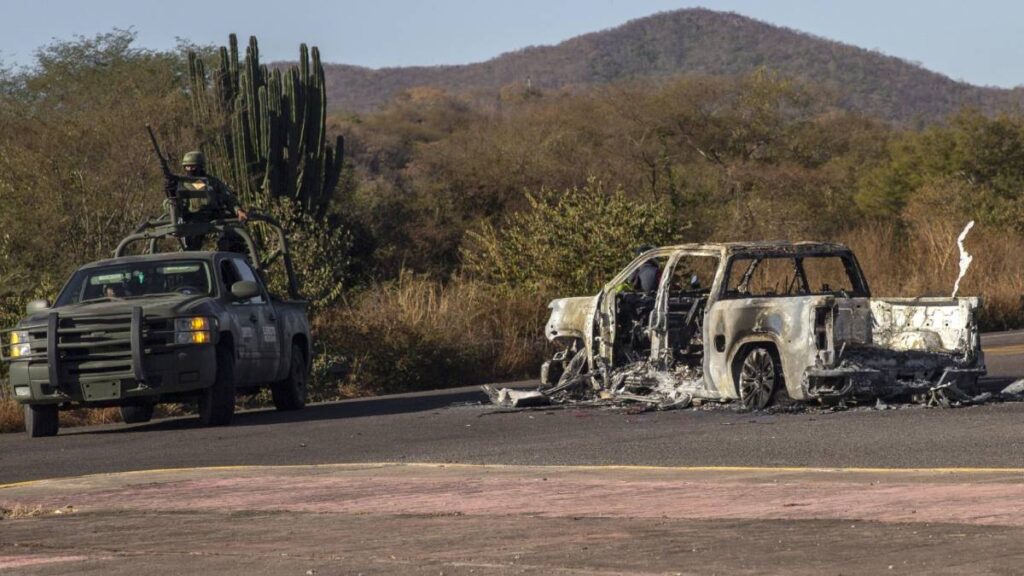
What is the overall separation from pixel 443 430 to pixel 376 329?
7983 millimetres

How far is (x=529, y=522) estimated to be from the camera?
9.55 metres

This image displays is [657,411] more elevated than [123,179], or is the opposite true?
[123,179]

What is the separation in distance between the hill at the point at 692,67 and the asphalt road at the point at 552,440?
402 feet

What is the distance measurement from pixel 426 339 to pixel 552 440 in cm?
992

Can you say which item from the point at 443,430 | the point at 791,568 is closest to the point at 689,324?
the point at 443,430

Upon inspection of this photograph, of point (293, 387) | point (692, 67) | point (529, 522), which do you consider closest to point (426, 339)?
point (293, 387)

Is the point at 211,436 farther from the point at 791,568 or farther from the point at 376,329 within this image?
the point at 791,568

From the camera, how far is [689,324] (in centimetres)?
1725

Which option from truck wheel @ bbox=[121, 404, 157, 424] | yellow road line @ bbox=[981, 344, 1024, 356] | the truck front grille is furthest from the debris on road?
truck wheel @ bbox=[121, 404, 157, 424]

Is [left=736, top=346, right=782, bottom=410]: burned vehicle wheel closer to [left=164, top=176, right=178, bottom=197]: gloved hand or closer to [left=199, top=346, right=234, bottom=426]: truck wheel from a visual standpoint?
[left=199, top=346, right=234, bottom=426]: truck wheel

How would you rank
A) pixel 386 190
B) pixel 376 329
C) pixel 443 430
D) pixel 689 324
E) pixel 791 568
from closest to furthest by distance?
pixel 791 568 → pixel 443 430 → pixel 689 324 → pixel 376 329 → pixel 386 190

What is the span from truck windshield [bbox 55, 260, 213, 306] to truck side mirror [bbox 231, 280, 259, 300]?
0.48 m

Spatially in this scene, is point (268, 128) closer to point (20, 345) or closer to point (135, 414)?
point (135, 414)

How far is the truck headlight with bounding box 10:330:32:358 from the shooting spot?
1694 cm
